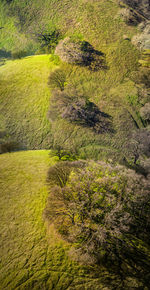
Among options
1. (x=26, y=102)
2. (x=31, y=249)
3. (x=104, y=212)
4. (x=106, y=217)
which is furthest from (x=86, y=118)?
(x=31, y=249)

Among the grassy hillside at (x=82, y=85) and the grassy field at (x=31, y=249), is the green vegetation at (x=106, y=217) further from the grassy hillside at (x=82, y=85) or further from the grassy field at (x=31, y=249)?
the grassy hillside at (x=82, y=85)

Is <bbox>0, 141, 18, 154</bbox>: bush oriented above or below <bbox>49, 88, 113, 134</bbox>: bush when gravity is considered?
below

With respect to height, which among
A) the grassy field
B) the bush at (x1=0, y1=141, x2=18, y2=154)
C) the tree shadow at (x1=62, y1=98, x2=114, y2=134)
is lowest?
the grassy field

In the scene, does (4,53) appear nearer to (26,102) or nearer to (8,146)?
(26,102)

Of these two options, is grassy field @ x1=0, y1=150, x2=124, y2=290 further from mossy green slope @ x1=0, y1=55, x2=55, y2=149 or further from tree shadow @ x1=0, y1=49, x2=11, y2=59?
tree shadow @ x1=0, y1=49, x2=11, y2=59

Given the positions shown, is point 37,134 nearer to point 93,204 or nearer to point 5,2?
point 93,204

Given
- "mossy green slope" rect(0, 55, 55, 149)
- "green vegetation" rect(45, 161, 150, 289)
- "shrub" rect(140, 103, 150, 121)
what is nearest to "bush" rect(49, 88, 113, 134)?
"mossy green slope" rect(0, 55, 55, 149)
